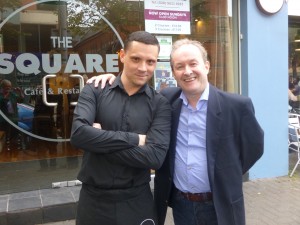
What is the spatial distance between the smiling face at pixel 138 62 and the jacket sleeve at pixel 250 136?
2.10 feet

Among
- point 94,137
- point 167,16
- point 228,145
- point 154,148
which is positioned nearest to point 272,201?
point 167,16

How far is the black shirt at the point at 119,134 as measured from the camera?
2086mm

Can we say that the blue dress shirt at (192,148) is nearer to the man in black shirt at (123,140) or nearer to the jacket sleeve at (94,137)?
the man in black shirt at (123,140)

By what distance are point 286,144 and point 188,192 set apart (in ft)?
13.1

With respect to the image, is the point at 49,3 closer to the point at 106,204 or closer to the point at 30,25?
the point at 30,25

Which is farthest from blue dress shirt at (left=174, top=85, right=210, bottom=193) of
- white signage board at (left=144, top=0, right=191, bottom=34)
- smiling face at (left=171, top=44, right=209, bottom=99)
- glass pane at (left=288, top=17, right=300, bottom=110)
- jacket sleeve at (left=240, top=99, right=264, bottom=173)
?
glass pane at (left=288, top=17, right=300, bottom=110)

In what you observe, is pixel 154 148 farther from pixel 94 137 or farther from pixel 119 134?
pixel 94 137

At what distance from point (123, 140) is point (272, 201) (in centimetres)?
350

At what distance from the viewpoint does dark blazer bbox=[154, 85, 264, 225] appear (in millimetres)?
2248

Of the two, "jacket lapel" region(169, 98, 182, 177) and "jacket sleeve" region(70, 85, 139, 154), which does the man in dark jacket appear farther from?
"jacket sleeve" region(70, 85, 139, 154)

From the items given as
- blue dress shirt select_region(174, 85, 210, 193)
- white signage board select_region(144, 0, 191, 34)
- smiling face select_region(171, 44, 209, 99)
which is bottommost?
blue dress shirt select_region(174, 85, 210, 193)

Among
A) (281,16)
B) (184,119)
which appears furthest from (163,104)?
(281,16)

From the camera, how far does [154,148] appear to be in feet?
7.14

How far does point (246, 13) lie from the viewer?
541cm
